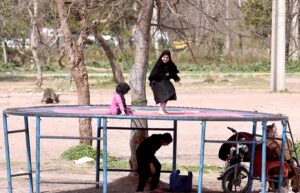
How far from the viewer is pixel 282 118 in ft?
34.2

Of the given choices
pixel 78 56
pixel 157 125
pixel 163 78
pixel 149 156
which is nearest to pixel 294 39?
pixel 157 125

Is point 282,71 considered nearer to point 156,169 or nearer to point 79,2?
point 79,2

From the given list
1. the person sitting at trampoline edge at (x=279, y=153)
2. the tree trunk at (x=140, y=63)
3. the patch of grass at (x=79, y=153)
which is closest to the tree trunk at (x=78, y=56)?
the patch of grass at (x=79, y=153)

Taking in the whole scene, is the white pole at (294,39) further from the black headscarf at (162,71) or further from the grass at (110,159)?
the black headscarf at (162,71)

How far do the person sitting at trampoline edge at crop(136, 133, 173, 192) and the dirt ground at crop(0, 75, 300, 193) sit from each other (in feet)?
2.71

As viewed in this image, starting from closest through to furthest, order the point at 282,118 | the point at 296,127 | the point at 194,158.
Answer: the point at 282,118 → the point at 194,158 → the point at 296,127

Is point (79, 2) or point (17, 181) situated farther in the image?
point (79, 2)

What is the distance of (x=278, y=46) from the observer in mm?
37812

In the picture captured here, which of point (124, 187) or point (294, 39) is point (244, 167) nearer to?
point (124, 187)

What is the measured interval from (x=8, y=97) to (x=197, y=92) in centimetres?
811

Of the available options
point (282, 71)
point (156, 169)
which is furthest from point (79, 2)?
point (282, 71)

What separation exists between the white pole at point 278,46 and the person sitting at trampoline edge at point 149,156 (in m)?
26.0

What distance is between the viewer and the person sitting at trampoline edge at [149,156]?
11.6 metres

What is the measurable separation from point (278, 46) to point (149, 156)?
26.9 m
